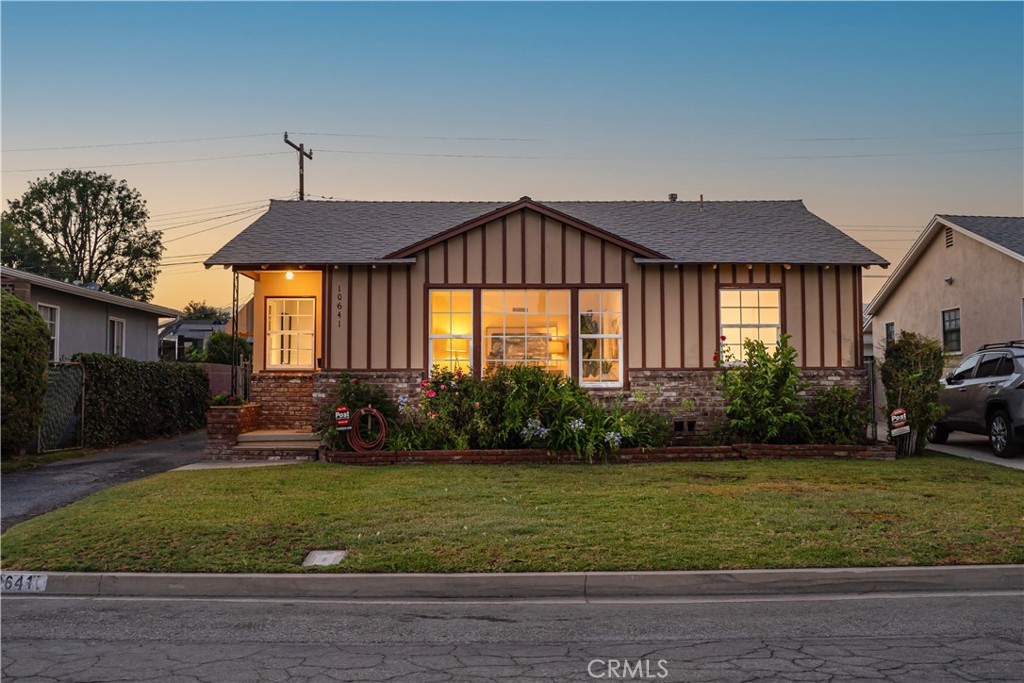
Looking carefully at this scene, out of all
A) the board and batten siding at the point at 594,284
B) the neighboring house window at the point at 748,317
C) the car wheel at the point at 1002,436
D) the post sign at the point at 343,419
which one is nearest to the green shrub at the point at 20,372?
the board and batten siding at the point at 594,284

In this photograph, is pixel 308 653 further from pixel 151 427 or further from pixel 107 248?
pixel 107 248

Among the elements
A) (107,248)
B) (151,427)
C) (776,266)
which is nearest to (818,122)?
(776,266)

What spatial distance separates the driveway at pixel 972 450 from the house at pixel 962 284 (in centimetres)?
258

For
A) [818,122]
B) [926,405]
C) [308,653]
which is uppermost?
[818,122]

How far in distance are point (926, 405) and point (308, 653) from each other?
11.9m

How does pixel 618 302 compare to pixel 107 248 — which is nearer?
pixel 618 302

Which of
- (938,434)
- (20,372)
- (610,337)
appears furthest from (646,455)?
(20,372)

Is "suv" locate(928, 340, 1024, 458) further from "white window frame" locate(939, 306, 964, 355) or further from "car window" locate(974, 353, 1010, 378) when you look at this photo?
"white window frame" locate(939, 306, 964, 355)

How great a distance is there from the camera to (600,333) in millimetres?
14922

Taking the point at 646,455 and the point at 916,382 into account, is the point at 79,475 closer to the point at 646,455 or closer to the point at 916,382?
the point at 646,455

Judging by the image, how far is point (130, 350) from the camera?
2491 centimetres

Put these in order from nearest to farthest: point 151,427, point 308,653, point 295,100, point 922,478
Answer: point 308,653 < point 922,478 < point 151,427 < point 295,100

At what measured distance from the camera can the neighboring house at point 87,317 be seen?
18.8 meters

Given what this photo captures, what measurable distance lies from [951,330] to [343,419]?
18040mm
